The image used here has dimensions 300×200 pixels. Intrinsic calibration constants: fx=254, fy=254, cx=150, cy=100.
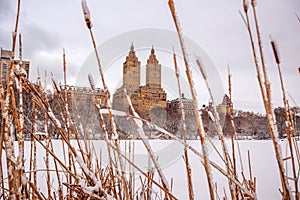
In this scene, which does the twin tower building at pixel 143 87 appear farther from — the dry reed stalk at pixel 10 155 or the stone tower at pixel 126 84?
the dry reed stalk at pixel 10 155

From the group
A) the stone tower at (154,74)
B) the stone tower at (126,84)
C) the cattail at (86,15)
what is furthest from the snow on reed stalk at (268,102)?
the stone tower at (154,74)

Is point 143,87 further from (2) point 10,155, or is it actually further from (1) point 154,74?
(2) point 10,155

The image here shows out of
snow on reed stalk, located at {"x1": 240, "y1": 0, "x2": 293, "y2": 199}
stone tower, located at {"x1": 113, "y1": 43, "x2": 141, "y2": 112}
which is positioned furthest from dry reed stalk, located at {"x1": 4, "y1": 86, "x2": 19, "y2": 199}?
stone tower, located at {"x1": 113, "y1": 43, "x2": 141, "y2": 112}

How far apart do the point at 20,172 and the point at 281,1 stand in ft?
3.71

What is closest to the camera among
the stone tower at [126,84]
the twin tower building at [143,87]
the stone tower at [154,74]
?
the stone tower at [126,84]

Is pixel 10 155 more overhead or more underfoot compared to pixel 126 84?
more underfoot

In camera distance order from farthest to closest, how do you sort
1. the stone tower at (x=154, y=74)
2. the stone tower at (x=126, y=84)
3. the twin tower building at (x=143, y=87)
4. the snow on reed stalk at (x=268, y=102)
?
the stone tower at (x=154, y=74)
the twin tower building at (x=143, y=87)
the stone tower at (x=126, y=84)
the snow on reed stalk at (x=268, y=102)

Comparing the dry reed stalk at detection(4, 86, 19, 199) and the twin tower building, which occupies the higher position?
the twin tower building

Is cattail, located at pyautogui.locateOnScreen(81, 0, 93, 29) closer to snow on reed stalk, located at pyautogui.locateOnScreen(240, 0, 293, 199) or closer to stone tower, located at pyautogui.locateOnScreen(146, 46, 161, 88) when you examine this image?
snow on reed stalk, located at pyautogui.locateOnScreen(240, 0, 293, 199)

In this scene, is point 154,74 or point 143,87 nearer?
point 143,87

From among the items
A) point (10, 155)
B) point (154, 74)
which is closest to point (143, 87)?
point (154, 74)

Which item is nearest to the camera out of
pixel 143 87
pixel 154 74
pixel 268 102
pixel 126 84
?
pixel 268 102

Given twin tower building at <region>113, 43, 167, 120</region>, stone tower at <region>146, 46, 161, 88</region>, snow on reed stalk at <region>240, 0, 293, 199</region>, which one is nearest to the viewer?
snow on reed stalk at <region>240, 0, 293, 199</region>

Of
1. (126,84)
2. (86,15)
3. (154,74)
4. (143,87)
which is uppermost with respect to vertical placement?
(154,74)
